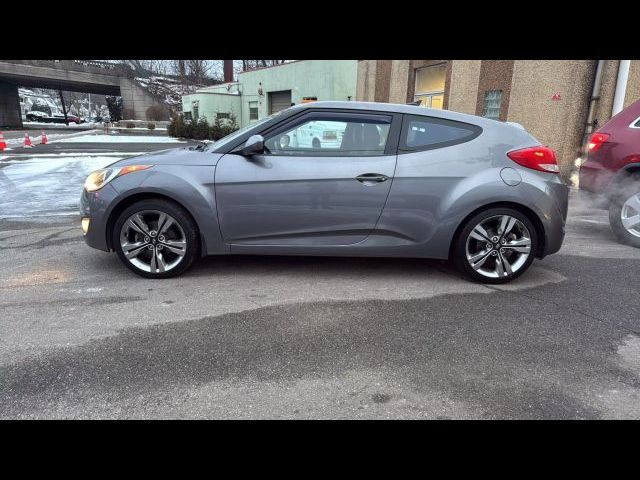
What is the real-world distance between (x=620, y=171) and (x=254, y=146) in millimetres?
4557

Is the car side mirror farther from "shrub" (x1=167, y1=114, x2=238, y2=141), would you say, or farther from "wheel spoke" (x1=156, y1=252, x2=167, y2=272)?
"shrub" (x1=167, y1=114, x2=238, y2=141)

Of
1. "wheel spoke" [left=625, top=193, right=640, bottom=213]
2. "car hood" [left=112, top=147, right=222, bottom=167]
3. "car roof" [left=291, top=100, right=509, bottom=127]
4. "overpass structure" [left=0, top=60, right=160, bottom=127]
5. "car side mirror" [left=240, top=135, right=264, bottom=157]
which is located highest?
"overpass structure" [left=0, top=60, right=160, bottom=127]

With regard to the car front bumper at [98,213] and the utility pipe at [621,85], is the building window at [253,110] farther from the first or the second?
the car front bumper at [98,213]

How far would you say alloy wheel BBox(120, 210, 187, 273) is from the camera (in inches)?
156

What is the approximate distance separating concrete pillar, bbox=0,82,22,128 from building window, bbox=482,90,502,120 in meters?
52.4

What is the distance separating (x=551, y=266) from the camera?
4648 mm

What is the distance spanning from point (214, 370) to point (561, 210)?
3361mm

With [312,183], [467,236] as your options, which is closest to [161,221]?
[312,183]

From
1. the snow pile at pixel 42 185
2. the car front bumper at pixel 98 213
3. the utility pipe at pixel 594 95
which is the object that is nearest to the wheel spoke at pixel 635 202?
the car front bumper at pixel 98 213

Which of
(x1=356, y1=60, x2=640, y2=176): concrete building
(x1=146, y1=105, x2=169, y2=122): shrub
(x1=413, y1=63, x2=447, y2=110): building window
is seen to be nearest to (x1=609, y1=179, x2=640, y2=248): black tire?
(x1=356, y1=60, x2=640, y2=176): concrete building

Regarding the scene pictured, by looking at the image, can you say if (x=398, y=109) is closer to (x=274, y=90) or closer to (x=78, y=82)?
(x=274, y=90)
